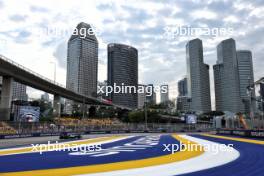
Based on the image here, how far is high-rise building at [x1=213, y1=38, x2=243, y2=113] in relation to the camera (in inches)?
3333

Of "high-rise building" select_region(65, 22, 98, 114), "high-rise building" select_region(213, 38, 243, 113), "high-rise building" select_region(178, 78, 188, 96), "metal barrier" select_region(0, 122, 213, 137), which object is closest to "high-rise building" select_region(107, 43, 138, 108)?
"high-rise building" select_region(65, 22, 98, 114)

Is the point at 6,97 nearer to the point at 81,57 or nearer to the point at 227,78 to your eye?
the point at 81,57

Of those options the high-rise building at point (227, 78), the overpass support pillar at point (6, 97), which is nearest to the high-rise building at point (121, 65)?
the overpass support pillar at point (6, 97)

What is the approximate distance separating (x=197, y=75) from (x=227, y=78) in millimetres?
25831

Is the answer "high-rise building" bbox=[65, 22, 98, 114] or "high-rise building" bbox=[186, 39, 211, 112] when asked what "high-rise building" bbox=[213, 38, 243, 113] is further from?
"high-rise building" bbox=[65, 22, 98, 114]

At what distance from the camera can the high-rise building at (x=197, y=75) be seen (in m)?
112

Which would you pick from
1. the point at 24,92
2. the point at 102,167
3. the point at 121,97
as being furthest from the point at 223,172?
the point at 24,92

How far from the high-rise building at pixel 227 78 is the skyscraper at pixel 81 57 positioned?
4542 centimetres

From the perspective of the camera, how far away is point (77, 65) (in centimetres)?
6400

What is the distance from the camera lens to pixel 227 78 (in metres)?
94.6

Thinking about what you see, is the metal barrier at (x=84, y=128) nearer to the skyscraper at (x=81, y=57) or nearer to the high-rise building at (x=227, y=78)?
the skyscraper at (x=81, y=57)

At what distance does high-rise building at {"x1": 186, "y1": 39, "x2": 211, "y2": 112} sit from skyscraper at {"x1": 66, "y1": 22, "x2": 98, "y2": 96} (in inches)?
2141

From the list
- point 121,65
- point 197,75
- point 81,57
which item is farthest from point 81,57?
point 197,75

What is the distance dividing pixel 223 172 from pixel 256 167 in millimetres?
1353
